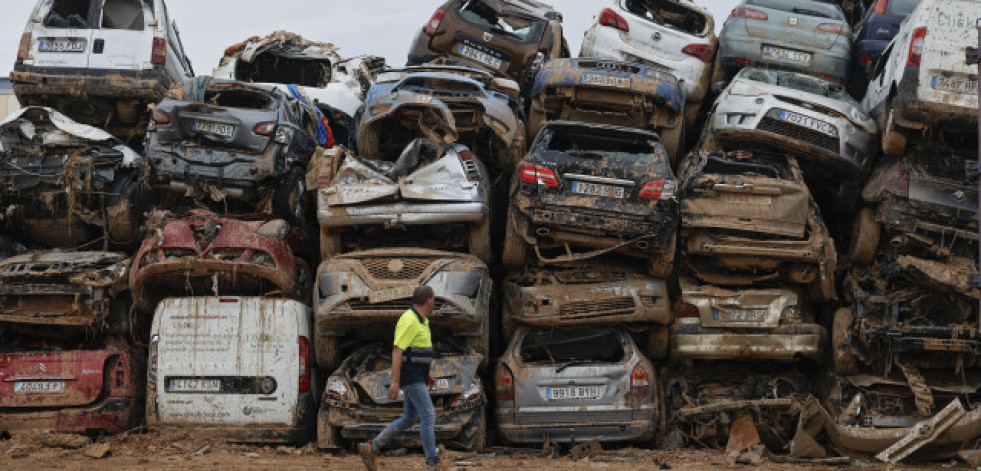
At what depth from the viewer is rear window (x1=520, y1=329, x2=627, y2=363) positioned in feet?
38.0

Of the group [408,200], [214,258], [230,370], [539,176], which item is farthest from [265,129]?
[539,176]

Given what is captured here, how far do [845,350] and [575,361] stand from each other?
2721 mm

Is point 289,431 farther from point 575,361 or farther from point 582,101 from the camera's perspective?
point 582,101

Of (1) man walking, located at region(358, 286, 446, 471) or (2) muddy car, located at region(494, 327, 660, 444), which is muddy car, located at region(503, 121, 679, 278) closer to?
(2) muddy car, located at region(494, 327, 660, 444)

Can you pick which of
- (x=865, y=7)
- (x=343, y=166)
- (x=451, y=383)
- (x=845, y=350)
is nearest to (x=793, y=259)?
(x=845, y=350)

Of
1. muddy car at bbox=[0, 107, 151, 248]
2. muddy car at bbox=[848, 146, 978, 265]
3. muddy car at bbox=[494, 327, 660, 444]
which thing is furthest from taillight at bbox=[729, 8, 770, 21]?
muddy car at bbox=[0, 107, 151, 248]

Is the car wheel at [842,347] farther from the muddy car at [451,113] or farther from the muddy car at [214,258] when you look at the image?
the muddy car at [214,258]

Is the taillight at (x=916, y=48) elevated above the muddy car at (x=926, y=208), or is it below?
above

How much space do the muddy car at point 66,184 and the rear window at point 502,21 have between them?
17.5 feet

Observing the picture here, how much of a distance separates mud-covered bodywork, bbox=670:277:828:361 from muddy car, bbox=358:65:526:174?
9.40ft

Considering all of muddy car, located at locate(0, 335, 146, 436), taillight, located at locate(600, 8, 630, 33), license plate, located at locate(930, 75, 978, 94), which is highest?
license plate, located at locate(930, 75, 978, 94)

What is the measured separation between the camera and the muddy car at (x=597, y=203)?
11.2 m

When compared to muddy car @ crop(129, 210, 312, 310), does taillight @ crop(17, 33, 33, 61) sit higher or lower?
higher

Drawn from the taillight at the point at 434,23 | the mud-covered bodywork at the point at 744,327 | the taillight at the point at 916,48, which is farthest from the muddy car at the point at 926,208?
the taillight at the point at 434,23
